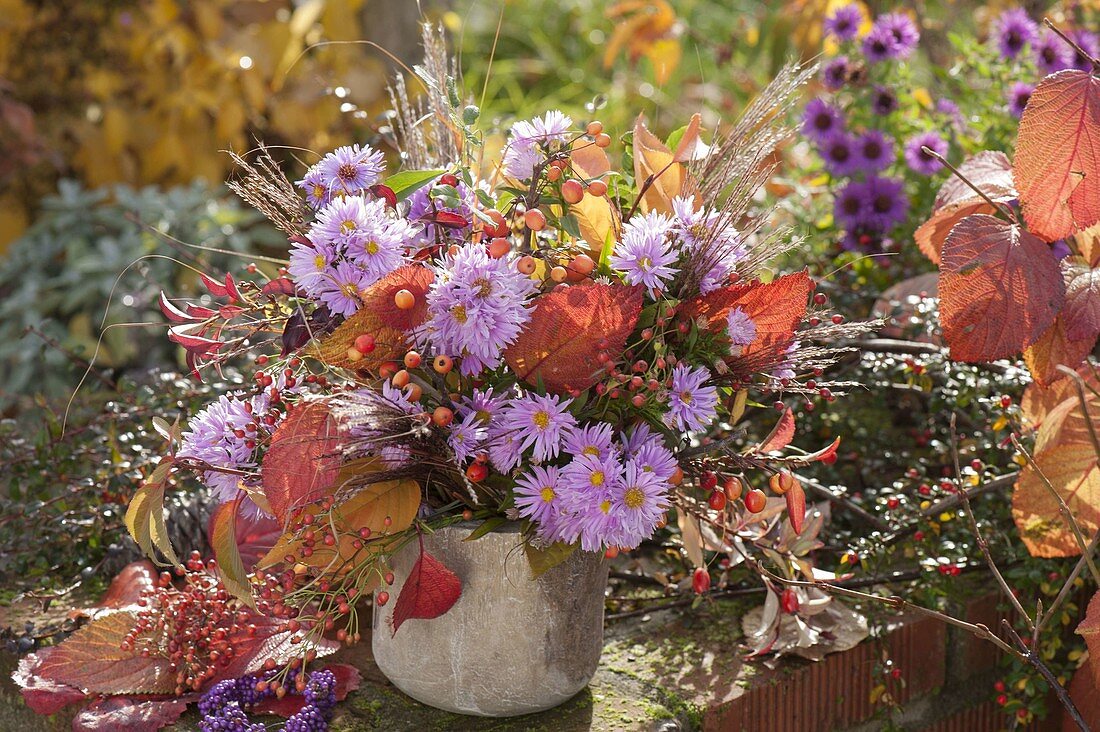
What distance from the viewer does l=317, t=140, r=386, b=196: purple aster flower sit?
2.90 feet

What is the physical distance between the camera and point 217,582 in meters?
1.05

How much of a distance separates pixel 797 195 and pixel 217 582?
126 cm

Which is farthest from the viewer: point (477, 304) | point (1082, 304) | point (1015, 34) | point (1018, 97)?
point (1015, 34)

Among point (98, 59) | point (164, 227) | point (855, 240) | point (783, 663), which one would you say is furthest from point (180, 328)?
point (98, 59)

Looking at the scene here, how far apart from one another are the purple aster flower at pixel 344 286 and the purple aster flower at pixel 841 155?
1.10 m

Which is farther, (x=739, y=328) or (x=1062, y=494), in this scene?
(x=1062, y=494)

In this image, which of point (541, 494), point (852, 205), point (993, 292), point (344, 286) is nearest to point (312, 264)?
point (344, 286)

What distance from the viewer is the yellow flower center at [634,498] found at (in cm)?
82

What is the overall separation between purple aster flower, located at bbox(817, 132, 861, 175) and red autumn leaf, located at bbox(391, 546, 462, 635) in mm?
1099

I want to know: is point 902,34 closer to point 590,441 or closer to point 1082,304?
point 1082,304

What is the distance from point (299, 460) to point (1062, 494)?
732mm

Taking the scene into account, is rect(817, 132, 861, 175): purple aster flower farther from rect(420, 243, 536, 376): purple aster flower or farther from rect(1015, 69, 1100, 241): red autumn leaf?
rect(420, 243, 536, 376): purple aster flower

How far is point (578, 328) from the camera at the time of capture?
843 mm

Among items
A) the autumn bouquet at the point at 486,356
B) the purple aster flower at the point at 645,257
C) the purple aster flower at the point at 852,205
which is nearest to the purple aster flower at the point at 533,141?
the autumn bouquet at the point at 486,356
